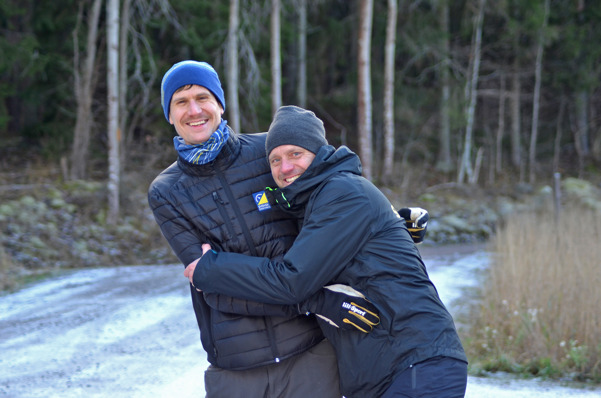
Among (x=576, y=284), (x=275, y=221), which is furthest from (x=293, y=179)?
(x=576, y=284)

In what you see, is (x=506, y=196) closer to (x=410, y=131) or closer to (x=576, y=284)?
(x=410, y=131)

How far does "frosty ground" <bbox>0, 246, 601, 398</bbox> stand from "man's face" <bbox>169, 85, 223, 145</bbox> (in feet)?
9.21

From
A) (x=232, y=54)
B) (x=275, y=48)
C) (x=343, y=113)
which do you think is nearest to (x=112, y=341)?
(x=232, y=54)

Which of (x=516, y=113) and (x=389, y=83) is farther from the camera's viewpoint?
(x=516, y=113)

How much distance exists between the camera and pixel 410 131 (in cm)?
2512

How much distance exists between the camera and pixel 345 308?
7.22ft

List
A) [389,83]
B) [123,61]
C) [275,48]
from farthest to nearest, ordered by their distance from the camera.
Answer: [389,83], [275,48], [123,61]

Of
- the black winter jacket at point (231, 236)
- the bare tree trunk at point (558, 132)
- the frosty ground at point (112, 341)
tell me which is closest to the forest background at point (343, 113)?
the bare tree trunk at point (558, 132)

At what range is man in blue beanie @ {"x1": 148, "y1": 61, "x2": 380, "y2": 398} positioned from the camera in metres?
2.43

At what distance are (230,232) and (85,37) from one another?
56.7 feet

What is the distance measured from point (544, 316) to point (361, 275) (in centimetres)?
394

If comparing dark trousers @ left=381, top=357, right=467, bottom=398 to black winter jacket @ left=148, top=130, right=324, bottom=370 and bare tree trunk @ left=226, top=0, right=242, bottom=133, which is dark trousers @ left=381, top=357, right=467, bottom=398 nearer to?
black winter jacket @ left=148, top=130, right=324, bottom=370

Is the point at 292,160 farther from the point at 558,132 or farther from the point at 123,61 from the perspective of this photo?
the point at 558,132

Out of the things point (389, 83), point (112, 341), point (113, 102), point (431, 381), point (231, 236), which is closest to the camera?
point (431, 381)
